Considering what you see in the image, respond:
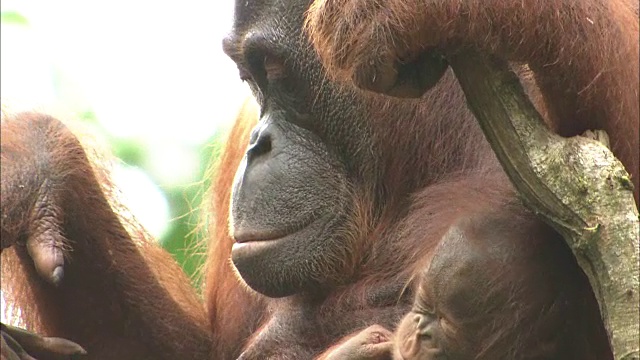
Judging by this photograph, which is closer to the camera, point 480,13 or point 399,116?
point 480,13

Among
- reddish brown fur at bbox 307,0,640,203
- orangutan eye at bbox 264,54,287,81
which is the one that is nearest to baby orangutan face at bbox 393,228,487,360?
reddish brown fur at bbox 307,0,640,203

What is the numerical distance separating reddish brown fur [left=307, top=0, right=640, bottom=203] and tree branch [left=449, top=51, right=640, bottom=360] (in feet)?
0.32

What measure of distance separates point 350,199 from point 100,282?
1130mm

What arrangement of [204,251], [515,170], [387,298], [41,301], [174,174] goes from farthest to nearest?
[174,174], [204,251], [41,301], [387,298], [515,170]

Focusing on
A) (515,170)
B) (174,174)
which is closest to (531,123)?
(515,170)

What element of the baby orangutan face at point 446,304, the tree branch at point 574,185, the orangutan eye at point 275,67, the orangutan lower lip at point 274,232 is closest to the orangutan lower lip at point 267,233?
the orangutan lower lip at point 274,232

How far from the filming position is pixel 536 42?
116 inches

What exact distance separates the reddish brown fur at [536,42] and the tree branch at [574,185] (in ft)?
0.32

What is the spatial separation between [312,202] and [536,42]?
3.52 feet

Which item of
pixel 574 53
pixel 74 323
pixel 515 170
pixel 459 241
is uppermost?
pixel 574 53

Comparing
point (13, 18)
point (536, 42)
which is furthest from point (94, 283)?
point (13, 18)

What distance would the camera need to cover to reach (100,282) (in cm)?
436

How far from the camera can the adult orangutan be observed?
10.2 feet

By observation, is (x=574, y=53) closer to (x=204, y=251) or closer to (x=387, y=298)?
(x=387, y=298)
